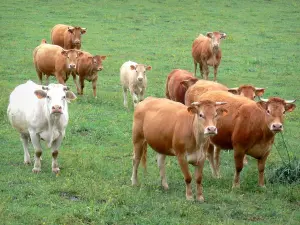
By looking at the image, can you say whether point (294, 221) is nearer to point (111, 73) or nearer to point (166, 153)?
point (166, 153)

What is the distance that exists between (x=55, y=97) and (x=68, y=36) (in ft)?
41.4

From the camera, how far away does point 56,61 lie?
57.9 ft

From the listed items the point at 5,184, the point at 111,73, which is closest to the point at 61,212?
the point at 5,184

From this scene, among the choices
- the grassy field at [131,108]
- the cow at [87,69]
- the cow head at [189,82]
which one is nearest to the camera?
the grassy field at [131,108]

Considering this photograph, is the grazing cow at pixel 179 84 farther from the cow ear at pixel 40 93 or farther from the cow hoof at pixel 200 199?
the cow hoof at pixel 200 199

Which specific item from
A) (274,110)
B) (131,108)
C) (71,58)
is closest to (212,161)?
(274,110)

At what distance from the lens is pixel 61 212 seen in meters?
7.84

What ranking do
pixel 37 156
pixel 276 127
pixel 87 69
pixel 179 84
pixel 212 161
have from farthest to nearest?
pixel 87 69 → pixel 179 84 → pixel 212 161 → pixel 37 156 → pixel 276 127

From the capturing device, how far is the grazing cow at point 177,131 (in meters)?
8.75

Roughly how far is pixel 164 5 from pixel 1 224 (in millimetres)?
28901

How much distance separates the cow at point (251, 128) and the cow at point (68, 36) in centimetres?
1230

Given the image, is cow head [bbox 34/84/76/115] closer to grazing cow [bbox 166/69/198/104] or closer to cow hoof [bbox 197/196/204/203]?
cow hoof [bbox 197/196/204/203]

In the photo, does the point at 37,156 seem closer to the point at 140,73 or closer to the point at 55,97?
the point at 55,97

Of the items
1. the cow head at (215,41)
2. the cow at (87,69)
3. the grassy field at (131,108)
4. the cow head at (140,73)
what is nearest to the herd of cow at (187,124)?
the grassy field at (131,108)
